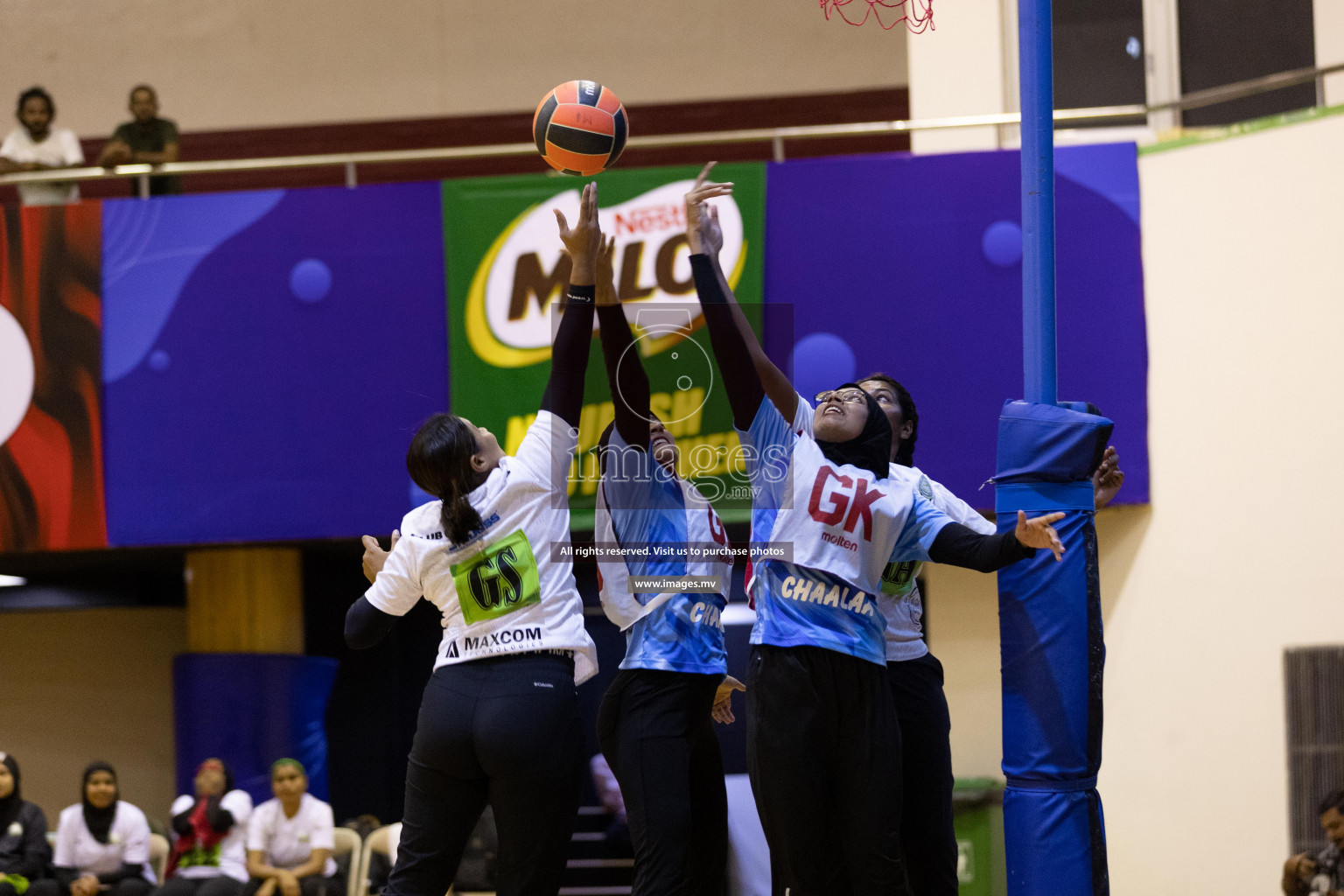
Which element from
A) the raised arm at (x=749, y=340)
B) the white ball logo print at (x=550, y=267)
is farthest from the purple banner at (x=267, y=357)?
the raised arm at (x=749, y=340)

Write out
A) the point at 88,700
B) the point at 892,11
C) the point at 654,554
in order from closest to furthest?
the point at 654,554
the point at 892,11
the point at 88,700

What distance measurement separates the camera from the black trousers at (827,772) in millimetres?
3820

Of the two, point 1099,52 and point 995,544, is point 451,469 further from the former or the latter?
point 1099,52

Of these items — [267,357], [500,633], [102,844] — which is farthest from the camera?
[267,357]

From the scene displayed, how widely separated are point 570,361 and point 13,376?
6.42 m

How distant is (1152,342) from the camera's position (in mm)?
8266

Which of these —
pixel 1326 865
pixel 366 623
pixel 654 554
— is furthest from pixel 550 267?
pixel 1326 865

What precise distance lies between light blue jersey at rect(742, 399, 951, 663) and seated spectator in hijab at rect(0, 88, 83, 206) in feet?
23.3

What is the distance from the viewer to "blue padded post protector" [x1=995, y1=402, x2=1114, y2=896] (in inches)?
163

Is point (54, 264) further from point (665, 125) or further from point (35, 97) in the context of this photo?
point (665, 125)

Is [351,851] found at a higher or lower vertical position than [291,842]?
lower

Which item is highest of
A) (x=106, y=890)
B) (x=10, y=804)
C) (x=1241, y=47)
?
(x=1241, y=47)

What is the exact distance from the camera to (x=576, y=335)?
391cm

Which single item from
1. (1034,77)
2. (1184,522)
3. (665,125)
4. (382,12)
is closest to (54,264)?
(382,12)
